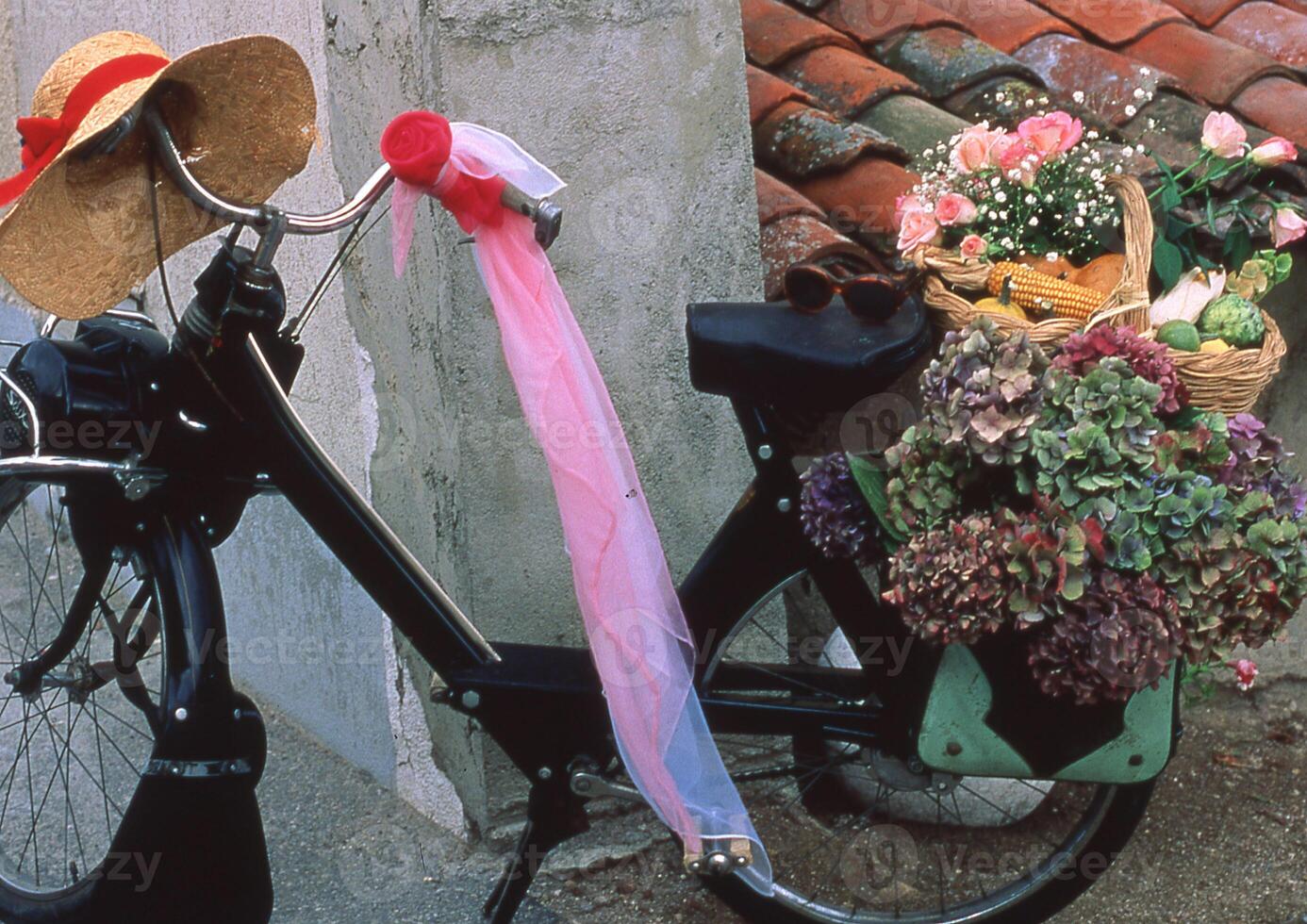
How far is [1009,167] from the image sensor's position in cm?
217

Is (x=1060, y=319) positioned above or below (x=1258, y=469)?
above

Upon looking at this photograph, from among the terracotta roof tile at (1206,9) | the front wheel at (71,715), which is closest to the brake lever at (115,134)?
the front wheel at (71,715)

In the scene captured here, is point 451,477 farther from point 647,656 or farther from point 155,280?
point 155,280

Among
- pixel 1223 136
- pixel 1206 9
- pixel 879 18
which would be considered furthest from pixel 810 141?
pixel 1206 9

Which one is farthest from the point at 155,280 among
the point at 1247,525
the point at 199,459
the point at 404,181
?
the point at 1247,525

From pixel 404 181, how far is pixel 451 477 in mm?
857

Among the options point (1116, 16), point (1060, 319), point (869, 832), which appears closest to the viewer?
point (1060, 319)

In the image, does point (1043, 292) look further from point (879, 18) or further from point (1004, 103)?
point (879, 18)

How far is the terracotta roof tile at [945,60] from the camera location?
3438 millimetres

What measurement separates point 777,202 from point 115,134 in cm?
151

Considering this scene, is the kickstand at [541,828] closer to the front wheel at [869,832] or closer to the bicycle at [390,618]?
the bicycle at [390,618]

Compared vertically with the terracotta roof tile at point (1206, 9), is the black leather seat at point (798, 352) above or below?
above

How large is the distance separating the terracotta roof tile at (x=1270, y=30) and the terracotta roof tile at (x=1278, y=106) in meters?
0.21

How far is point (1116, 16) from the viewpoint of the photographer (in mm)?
3793
